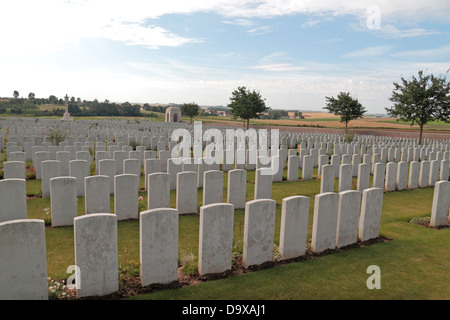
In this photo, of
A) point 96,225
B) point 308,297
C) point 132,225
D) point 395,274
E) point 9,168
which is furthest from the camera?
point 9,168

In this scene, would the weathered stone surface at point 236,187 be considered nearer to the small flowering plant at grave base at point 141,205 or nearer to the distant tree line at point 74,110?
the small flowering plant at grave base at point 141,205

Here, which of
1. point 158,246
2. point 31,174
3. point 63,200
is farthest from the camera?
point 31,174

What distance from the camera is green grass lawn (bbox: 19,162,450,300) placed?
14.0 feet

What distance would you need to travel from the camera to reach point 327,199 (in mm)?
5445

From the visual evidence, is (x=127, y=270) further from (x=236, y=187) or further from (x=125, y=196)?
(x=236, y=187)

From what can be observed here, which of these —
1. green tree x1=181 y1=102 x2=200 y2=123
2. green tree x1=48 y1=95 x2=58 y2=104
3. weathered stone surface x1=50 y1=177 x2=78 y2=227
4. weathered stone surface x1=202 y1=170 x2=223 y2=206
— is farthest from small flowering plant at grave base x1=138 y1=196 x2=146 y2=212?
green tree x1=48 y1=95 x2=58 y2=104

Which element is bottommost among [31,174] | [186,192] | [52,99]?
[31,174]

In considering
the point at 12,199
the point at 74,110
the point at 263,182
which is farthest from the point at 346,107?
the point at 74,110

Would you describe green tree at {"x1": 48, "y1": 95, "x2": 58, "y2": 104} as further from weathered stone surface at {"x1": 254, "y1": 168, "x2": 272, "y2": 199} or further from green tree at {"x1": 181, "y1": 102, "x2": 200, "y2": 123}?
weathered stone surface at {"x1": 254, "y1": 168, "x2": 272, "y2": 199}

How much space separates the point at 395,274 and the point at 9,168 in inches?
349

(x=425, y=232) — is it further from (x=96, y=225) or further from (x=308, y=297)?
(x=96, y=225)

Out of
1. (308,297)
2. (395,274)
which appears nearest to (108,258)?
(308,297)

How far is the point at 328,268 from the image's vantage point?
16.3ft

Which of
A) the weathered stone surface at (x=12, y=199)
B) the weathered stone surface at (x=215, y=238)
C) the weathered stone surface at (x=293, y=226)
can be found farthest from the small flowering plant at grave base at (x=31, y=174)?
the weathered stone surface at (x=293, y=226)
